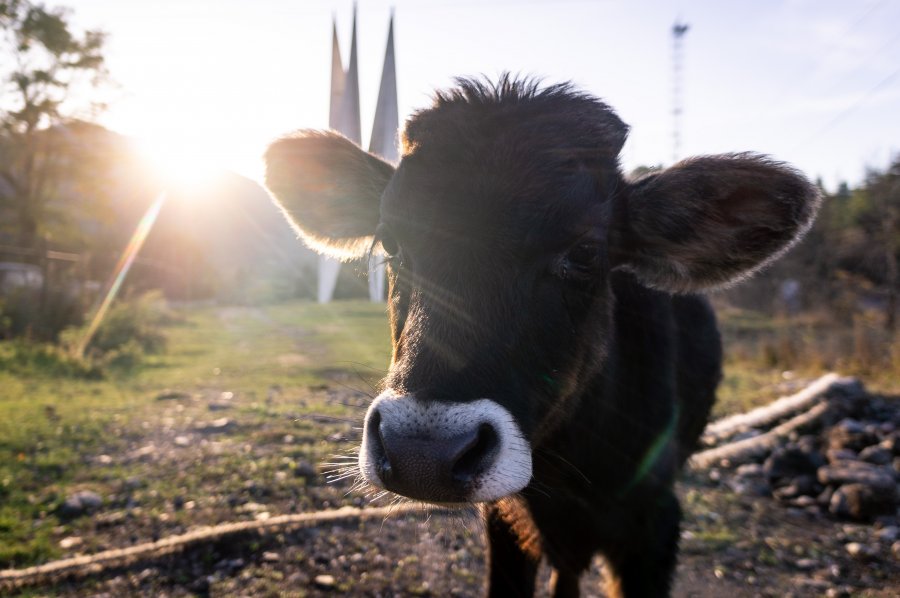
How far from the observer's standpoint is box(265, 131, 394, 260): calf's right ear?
325 cm

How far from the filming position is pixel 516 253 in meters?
2.06

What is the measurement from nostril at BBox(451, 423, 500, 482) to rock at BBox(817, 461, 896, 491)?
4570mm

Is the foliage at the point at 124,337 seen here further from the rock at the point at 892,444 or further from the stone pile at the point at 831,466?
the rock at the point at 892,444

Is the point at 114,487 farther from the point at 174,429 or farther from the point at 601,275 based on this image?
the point at 601,275

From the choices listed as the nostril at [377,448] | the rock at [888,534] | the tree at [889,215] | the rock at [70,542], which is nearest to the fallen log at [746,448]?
the rock at [888,534]

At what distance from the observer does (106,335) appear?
1241cm

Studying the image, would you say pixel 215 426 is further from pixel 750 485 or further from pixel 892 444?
pixel 892 444

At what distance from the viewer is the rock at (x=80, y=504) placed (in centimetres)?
402

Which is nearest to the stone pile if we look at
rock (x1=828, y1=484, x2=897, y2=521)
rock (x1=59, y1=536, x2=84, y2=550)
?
rock (x1=828, y1=484, x2=897, y2=521)

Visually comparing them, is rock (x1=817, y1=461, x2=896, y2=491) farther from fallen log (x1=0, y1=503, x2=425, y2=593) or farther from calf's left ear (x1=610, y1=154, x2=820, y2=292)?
fallen log (x1=0, y1=503, x2=425, y2=593)

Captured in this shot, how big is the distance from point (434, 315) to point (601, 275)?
0.81 metres

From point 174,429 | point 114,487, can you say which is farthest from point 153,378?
point 114,487

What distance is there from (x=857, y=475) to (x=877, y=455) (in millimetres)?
842

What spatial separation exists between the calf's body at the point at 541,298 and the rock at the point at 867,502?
2362 millimetres
